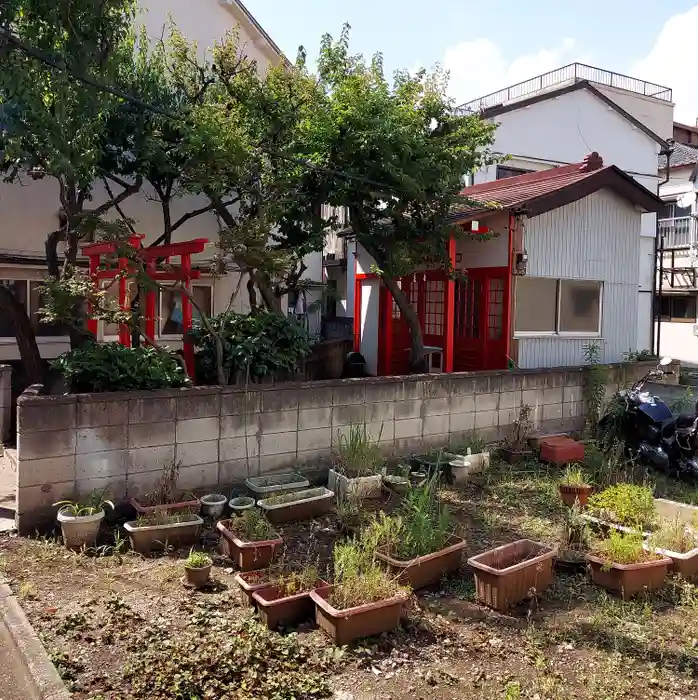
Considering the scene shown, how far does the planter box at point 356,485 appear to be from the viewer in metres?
5.92

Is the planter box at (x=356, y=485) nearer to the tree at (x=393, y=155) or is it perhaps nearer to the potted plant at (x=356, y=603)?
the potted plant at (x=356, y=603)

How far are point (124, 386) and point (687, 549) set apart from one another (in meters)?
4.73

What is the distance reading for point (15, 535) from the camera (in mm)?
4910

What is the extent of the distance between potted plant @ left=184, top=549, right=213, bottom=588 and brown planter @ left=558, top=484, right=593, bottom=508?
353cm

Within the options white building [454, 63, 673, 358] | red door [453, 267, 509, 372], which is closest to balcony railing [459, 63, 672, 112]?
white building [454, 63, 673, 358]

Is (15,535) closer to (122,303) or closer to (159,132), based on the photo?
(122,303)

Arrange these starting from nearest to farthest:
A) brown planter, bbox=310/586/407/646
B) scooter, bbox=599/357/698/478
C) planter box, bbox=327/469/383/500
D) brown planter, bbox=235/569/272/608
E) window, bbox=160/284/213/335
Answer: brown planter, bbox=310/586/407/646 < brown planter, bbox=235/569/272/608 < planter box, bbox=327/469/383/500 < scooter, bbox=599/357/698/478 < window, bbox=160/284/213/335

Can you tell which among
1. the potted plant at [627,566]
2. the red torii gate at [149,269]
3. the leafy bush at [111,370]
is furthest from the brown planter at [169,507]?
the potted plant at [627,566]

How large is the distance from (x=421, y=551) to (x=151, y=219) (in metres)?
7.95

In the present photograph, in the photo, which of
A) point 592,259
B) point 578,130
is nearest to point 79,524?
point 592,259

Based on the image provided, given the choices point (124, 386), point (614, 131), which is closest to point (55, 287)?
point (124, 386)

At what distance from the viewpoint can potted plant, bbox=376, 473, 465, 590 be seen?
420cm

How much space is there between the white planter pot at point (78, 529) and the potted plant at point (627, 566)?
12.2ft

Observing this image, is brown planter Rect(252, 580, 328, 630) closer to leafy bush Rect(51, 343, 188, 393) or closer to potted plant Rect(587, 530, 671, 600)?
potted plant Rect(587, 530, 671, 600)
